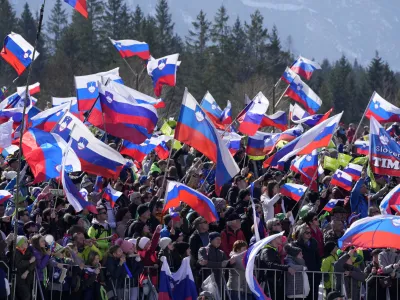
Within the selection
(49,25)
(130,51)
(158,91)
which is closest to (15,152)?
(158,91)

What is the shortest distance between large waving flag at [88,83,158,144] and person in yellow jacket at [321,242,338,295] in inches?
147

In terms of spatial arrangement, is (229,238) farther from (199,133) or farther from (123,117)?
(123,117)

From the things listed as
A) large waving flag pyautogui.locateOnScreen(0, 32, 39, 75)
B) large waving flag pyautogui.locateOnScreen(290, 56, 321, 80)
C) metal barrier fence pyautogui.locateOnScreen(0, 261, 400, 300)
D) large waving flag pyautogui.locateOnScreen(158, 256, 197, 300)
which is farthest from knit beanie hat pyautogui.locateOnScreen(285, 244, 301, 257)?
large waving flag pyautogui.locateOnScreen(290, 56, 321, 80)

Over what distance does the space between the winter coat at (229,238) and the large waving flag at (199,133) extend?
3.60ft

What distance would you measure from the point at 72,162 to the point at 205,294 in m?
3.31

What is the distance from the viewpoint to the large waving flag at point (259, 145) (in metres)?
23.3

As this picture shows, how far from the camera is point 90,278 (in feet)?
53.9

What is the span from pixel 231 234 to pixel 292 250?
3.83ft

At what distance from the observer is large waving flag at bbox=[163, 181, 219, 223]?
17.9 m

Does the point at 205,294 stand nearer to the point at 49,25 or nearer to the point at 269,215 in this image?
the point at 269,215

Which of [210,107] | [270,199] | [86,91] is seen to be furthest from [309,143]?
[210,107]

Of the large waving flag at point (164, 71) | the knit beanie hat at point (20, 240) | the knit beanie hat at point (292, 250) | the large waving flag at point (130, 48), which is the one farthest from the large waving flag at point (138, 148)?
the large waving flag at point (130, 48)

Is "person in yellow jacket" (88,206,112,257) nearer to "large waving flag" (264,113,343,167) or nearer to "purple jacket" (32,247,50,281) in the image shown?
"purple jacket" (32,247,50,281)

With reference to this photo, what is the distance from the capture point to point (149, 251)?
17203 millimetres
